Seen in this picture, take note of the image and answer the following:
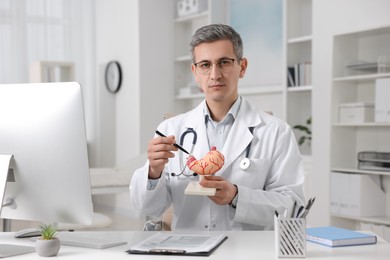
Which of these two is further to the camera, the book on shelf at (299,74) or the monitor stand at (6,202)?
the book on shelf at (299,74)

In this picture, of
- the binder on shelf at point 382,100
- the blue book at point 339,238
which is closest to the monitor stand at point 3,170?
the blue book at point 339,238

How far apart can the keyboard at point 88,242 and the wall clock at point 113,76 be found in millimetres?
5265

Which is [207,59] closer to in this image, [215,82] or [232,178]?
[215,82]

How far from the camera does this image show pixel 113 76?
7195 mm

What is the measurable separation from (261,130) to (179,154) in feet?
1.14

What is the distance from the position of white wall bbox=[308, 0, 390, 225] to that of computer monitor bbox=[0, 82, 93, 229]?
3247 mm

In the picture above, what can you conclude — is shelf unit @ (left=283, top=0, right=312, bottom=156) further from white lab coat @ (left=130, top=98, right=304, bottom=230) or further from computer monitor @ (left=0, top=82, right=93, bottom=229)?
computer monitor @ (left=0, top=82, right=93, bottom=229)

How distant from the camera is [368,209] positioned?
4.26 metres

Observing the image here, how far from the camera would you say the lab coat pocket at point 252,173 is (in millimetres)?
2136

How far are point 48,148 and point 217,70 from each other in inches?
29.2

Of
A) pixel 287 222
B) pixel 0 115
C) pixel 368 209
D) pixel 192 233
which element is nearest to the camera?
pixel 287 222

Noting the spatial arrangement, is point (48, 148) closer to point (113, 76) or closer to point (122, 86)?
point (122, 86)

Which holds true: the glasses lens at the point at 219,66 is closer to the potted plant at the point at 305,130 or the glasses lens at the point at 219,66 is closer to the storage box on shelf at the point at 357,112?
the storage box on shelf at the point at 357,112

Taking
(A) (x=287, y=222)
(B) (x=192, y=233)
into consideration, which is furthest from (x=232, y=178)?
(A) (x=287, y=222)
